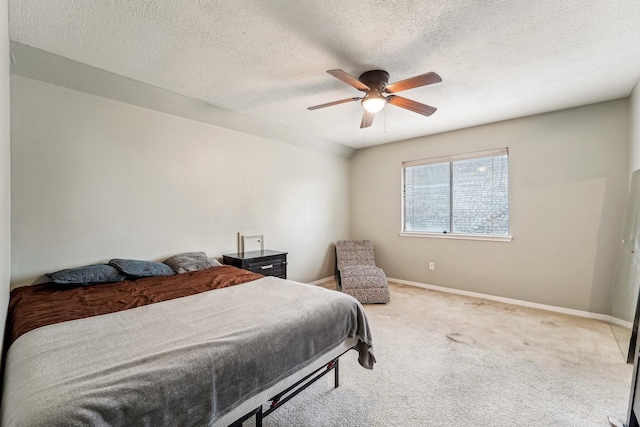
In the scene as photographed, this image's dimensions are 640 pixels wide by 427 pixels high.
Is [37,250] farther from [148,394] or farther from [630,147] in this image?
[630,147]

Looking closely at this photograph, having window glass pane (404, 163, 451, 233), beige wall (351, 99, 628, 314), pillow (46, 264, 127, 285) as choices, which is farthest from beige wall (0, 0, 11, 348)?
window glass pane (404, 163, 451, 233)

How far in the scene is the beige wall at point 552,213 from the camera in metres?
3.14

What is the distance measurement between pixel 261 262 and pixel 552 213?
368 centimetres

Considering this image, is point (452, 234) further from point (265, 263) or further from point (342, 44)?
point (342, 44)

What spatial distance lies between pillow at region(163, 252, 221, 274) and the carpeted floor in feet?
5.34

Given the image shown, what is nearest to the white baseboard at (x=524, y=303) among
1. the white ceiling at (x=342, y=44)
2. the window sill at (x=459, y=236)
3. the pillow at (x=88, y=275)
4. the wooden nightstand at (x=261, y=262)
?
Answer: the window sill at (x=459, y=236)

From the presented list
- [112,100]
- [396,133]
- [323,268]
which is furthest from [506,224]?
[112,100]

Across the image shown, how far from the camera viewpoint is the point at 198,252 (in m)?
3.13

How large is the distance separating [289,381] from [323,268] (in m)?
3.48

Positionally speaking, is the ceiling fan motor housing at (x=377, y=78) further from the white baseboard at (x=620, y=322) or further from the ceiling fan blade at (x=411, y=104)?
the white baseboard at (x=620, y=322)

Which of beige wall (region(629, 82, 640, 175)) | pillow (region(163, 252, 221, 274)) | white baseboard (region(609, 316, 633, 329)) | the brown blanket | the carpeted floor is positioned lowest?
the carpeted floor

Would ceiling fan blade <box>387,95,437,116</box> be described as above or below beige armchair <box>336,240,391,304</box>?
above

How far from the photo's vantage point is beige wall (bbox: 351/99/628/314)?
3139 mm

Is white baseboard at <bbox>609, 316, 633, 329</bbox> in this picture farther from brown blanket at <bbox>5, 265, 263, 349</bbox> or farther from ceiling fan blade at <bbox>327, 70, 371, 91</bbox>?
brown blanket at <bbox>5, 265, 263, 349</bbox>
